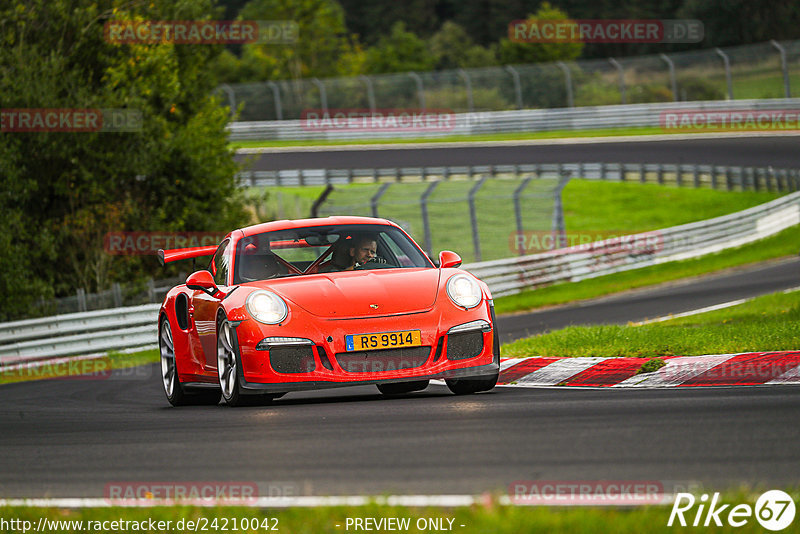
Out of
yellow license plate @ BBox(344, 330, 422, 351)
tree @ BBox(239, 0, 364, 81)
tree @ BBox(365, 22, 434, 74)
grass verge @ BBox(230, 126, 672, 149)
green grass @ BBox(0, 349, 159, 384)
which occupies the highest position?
tree @ BBox(239, 0, 364, 81)

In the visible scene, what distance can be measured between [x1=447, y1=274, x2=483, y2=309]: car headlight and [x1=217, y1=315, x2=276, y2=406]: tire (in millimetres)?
1371

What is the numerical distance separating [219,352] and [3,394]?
5598 millimetres

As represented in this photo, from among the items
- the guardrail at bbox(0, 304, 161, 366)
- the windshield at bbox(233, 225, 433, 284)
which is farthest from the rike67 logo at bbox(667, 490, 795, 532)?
the guardrail at bbox(0, 304, 161, 366)

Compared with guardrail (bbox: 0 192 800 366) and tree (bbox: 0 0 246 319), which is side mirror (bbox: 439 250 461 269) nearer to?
guardrail (bbox: 0 192 800 366)

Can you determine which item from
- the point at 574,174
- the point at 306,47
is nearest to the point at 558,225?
the point at 574,174

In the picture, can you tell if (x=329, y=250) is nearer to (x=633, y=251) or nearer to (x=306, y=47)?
(x=633, y=251)

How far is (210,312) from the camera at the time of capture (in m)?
8.72

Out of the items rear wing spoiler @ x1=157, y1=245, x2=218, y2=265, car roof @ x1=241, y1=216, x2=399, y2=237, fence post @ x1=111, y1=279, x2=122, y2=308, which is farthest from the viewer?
fence post @ x1=111, y1=279, x2=122, y2=308

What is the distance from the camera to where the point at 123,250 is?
2494 centimetres

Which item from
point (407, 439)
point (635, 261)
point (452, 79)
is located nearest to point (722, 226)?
point (635, 261)

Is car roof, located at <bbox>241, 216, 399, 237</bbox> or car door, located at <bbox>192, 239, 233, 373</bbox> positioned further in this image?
car roof, located at <bbox>241, 216, 399, 237</bbox>

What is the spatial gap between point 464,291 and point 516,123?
128ft

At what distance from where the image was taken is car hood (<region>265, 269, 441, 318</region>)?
311 inches

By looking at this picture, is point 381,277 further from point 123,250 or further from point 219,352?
point 123,250
